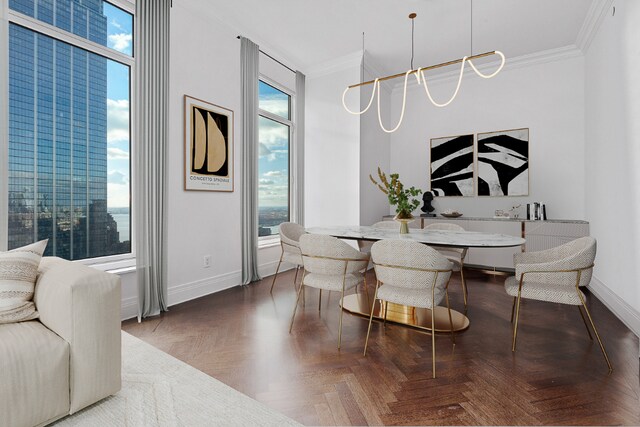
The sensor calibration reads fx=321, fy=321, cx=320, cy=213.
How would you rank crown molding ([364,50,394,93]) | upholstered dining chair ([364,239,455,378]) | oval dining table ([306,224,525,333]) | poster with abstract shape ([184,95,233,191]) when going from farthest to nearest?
crown molding ([364,50,394,93]), poster with abstract shape ([184,95,233,191]), oval dining table ([306,224,525,333]), upholstered dining chair ([364,239,455,378])

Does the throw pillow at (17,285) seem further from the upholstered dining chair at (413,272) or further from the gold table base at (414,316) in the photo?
the gold table base at (414,316)

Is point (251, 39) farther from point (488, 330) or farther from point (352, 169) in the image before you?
point (488, 330)

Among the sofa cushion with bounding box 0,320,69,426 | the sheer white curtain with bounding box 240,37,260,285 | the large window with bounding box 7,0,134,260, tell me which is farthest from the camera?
the sheer white curtain with bounding box 240,37,260,285

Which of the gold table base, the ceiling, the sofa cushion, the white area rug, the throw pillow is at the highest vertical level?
the ceiling

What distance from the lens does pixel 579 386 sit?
186cm

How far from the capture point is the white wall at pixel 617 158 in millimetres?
2770

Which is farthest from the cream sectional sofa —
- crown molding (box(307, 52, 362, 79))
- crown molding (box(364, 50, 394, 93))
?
crown molding (box(364, 50, 394, 93))

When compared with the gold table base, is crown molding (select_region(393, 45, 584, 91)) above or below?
above

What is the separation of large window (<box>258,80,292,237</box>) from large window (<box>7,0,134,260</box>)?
1944 mm

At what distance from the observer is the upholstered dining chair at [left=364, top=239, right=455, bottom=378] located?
6.76 feet

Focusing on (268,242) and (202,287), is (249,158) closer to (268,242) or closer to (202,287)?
(268,242)

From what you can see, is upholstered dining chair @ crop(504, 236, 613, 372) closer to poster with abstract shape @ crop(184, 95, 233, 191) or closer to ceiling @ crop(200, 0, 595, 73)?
ceiling @ crop(200, 0, 595, 73)

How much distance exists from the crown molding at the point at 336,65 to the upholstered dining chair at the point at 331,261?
3485mm

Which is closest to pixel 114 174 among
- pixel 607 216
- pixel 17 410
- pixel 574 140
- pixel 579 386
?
pixel 17 410
